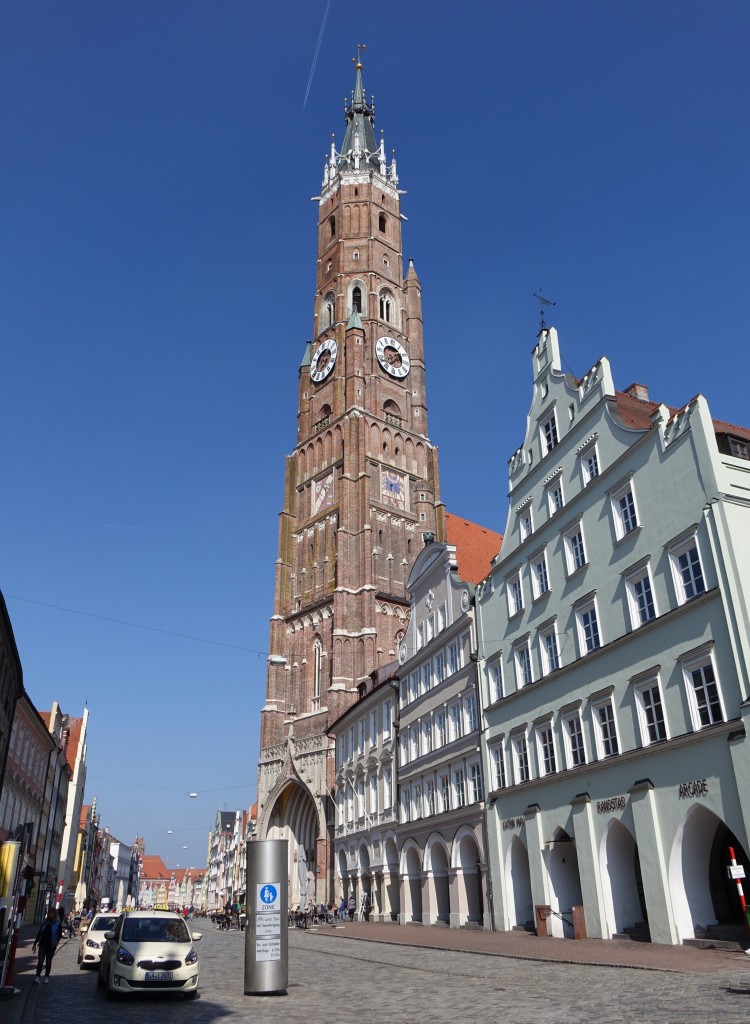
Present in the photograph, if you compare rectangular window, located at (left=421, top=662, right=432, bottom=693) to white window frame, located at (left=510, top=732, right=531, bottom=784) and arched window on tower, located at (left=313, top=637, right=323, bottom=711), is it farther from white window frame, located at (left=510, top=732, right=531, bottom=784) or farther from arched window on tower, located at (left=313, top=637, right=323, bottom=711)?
arched window on tower, located at (left=313, top=637, right=323, bottom=711)

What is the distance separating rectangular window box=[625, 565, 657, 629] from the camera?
21.3 m

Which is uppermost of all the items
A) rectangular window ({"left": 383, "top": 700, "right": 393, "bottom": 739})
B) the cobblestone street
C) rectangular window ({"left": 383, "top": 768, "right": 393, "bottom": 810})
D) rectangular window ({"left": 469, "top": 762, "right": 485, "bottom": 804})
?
rectangular window ({"left": 383, "top": 700, "right": 393, "bottom": 739})

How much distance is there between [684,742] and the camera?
62.0ft

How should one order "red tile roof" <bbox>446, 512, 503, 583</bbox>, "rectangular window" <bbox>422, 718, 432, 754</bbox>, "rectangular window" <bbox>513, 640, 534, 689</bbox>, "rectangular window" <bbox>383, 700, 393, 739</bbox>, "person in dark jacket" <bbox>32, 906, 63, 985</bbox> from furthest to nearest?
1. "red tile roof" <bbox>446, 512, 503, 583</bbox>
2. "rectangular window" <bbox>383, 700, 393, 739</bbox>
3. "rectangular window" <bbox>422, 718, 432, 754</bbox>
4. "rectangular window" <bbox>513, 640, 534, 689</bbox>
5. "person in dark jacket" <bbox>32, 906, 63, 985</bbox>

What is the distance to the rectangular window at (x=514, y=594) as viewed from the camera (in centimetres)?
2893

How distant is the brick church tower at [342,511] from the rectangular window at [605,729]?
35038 mm

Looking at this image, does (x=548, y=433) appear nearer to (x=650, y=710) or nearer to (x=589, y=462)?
(x=589, y=462)

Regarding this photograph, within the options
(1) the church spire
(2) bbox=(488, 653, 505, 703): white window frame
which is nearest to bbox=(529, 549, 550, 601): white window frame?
(2) bbox=(488, 653, 505, 703): white window frame

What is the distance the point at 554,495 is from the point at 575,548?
2.47 meters

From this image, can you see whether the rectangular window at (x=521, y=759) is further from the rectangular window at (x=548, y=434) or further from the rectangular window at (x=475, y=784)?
the rectangular window at (x=548, y=434)

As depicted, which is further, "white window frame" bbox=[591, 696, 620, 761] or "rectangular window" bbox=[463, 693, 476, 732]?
"rectangular window" bbox=[463, 693, 476, 732]

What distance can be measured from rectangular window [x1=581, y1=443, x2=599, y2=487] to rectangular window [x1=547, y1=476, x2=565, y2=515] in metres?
1.42

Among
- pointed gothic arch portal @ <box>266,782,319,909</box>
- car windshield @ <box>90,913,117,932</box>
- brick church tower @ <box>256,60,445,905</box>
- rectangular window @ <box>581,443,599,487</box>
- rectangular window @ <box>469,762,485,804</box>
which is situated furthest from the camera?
brick church tower @ <box>256,60,445,905</box>

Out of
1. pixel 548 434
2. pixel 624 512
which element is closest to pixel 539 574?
pixel 548 434
